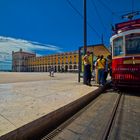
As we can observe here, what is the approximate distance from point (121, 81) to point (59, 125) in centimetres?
461

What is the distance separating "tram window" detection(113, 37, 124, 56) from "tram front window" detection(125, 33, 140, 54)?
1.05 ft

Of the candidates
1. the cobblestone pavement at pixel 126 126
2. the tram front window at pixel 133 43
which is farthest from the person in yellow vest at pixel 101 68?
the cobblestone pavement at pixel 126 126

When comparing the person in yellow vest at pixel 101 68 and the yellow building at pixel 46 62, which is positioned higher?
the yellow building at pixel 46 62

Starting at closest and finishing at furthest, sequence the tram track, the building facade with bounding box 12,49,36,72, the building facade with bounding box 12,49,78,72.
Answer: the tram track < the building facade with bounding box 12,49,78,72 < the building facade with bounding box 12,49,36,72

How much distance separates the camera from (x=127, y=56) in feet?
22.8

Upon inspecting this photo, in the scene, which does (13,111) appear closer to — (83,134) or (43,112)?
(43,112)

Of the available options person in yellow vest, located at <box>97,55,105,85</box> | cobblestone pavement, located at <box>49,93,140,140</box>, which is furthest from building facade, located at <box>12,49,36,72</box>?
cobblestone pavement, located at <box>49,93,140,140</box>

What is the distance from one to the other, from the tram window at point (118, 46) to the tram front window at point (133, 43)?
1.05 ft

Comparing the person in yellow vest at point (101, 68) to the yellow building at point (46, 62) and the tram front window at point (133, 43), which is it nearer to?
the tram front window at point (133, 43)

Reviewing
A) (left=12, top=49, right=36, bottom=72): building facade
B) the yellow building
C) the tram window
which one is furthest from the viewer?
(left=12, top=49, right=36, bottom=72): building facade

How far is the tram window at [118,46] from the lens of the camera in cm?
734

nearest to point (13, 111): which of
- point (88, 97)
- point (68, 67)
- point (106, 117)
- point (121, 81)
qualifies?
point (106, 117)

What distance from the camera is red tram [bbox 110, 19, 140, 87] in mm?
6652

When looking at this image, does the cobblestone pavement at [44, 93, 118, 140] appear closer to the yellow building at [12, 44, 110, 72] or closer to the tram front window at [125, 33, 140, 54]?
the tram front window at [125, 33, 140, 54]
